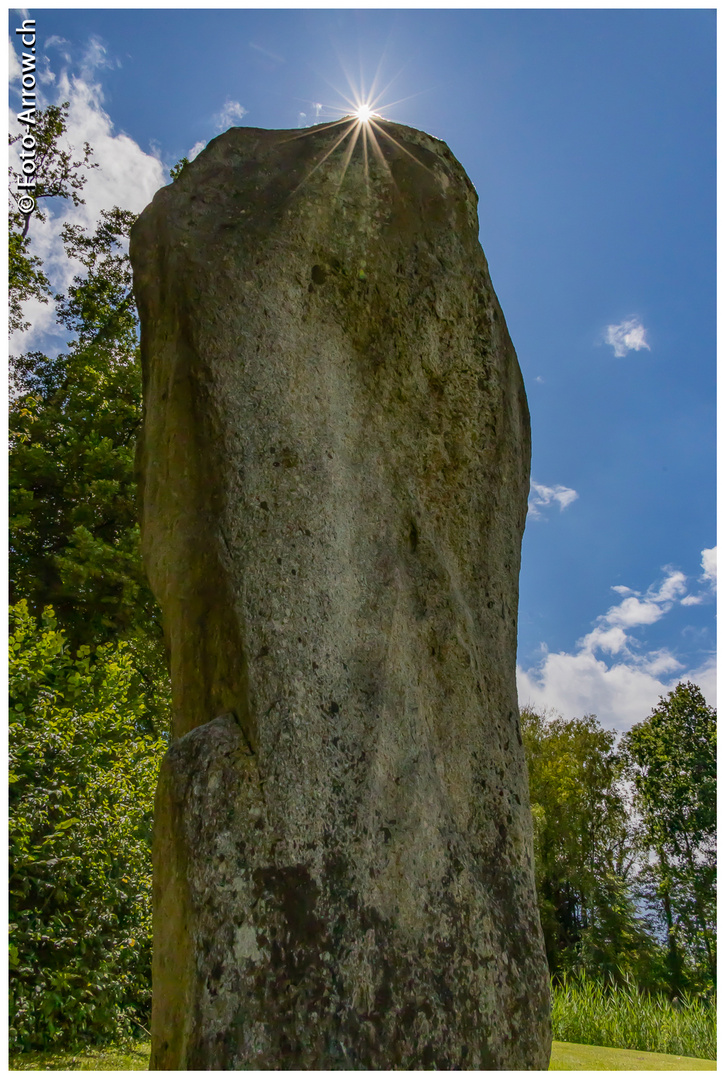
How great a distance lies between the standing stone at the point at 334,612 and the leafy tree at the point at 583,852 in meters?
18.5

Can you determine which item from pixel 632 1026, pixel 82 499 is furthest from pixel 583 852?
pixel 82 499

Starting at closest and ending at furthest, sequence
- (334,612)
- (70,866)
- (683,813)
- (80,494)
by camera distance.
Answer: (334,612) → (70,866) → (80,494) → (683,813)

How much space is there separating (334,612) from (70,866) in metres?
5.38

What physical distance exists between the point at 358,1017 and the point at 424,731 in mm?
890

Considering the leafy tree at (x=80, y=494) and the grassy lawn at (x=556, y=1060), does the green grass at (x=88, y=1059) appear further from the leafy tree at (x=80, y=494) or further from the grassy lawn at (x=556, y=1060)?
the leafy tree at (x=80, y=494)

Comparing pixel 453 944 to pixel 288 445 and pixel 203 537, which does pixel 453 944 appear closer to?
pixel 203 537

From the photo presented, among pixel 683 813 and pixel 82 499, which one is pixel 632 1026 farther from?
pixel 82 499

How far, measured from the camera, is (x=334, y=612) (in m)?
2.69

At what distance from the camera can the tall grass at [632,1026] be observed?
9469 millimetres

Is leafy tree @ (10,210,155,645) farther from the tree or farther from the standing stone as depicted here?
the tree

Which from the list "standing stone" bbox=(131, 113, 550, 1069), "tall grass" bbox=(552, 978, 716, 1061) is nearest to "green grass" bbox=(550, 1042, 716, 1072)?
"tall grass" bbox=(552, 978, 716, 1061)

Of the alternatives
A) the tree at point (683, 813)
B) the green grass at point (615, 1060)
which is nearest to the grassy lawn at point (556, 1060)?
the green grass at point (615, 1060)

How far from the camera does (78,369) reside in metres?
12.3

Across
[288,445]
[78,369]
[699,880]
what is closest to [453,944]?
[288,445]
